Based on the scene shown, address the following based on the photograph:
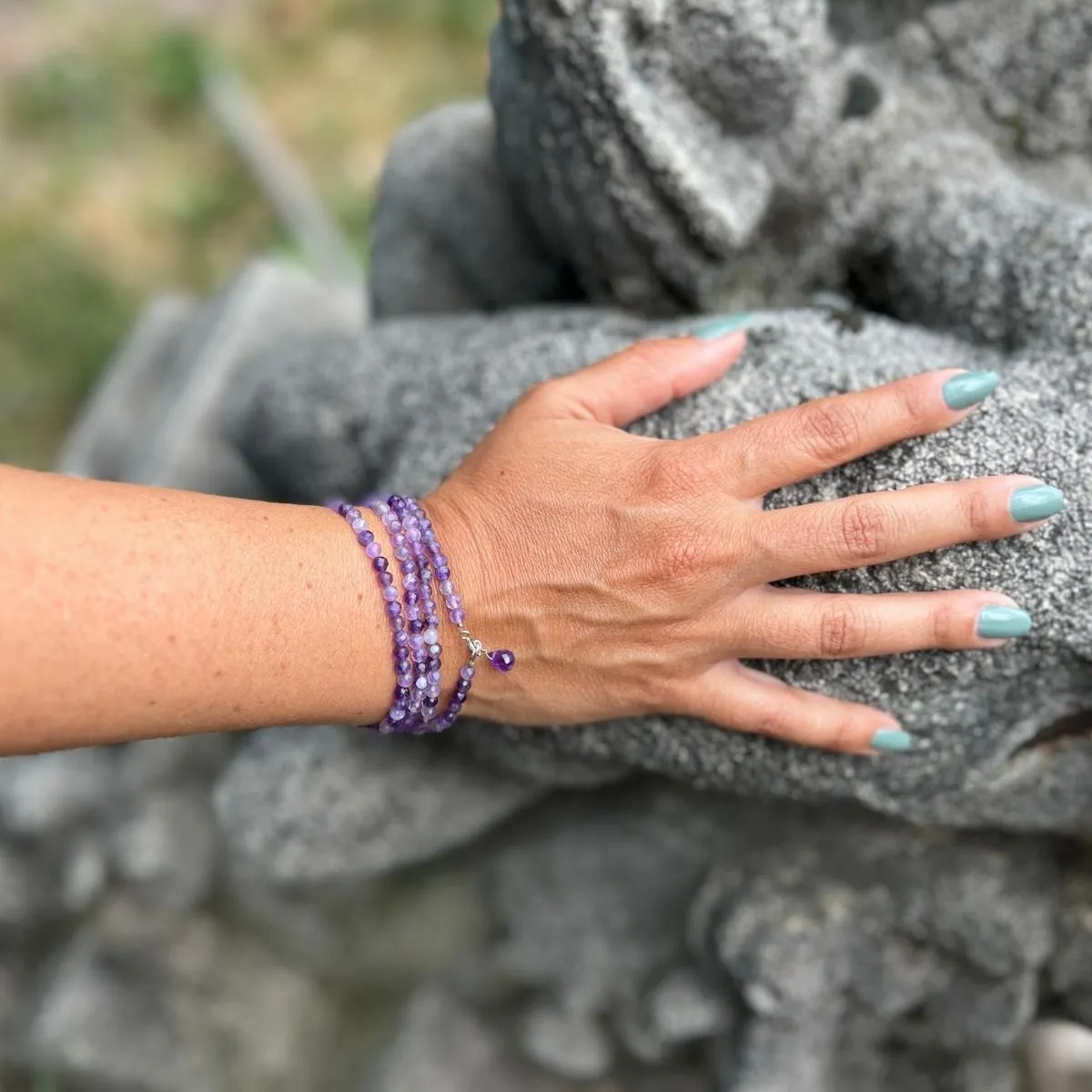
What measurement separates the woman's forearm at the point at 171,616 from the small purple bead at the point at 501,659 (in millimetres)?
83

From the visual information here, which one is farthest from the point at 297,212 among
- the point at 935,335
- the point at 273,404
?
the point at 935,335

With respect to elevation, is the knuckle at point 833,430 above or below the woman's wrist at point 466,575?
above

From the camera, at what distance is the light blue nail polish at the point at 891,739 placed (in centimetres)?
85

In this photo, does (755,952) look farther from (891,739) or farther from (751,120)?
(751,120)

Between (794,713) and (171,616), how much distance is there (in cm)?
46

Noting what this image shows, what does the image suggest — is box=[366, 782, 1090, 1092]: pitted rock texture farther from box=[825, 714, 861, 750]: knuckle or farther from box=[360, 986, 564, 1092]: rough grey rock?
box=[825, 714, 861, 750]: knuckle

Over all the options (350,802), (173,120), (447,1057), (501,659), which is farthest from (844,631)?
(173,120)

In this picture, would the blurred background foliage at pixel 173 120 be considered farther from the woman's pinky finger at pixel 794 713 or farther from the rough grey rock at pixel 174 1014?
the woman's pinky finger at pixel 794 713

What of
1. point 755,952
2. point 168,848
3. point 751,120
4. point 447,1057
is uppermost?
point 751,120

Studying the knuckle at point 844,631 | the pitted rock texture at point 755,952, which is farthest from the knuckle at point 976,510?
the pitted rock texture at point 755,952

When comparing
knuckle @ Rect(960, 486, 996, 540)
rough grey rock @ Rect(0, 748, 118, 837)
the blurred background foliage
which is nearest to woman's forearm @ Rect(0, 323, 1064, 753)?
knuckle @ Rect(960, 486, 996, 540)

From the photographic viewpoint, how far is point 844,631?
804 mm

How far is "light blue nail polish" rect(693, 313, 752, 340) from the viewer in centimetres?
90

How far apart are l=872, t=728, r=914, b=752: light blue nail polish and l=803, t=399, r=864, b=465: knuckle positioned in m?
0.22
